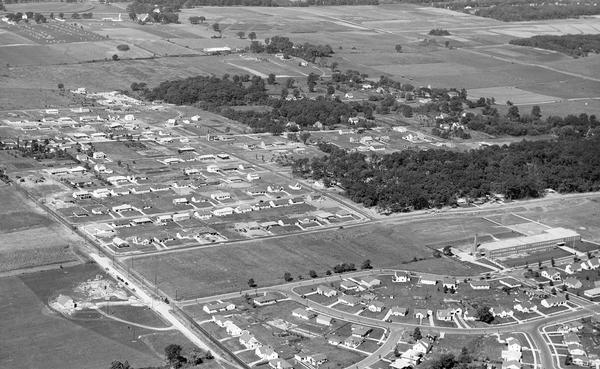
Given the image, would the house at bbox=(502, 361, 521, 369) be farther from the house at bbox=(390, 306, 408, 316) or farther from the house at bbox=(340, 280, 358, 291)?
the house at bbox=(340, 280, 358, 291)

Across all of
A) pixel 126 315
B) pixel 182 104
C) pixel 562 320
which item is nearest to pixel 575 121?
pixel 182 104

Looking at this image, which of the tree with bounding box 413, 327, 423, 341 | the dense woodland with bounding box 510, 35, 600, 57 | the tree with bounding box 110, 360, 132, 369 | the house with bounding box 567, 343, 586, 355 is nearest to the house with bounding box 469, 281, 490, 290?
the tree with bounding box 413, 327, 423, 341

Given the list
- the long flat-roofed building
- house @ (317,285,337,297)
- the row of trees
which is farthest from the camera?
the row of trees

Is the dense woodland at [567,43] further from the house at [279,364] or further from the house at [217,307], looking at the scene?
the house at [279,364]

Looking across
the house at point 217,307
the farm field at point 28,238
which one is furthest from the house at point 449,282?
the farm field at point 28,238

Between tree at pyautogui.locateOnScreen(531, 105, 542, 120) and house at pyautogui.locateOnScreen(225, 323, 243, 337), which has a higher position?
tree at pyautogui.locateOnScreen(531, 105, 542, 120)

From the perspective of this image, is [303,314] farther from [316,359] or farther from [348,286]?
[316,359]
